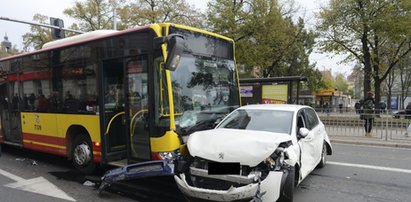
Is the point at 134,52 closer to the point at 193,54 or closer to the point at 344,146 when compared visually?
the point at 193,54

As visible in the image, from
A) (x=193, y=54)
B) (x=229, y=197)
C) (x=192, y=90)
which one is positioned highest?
(x=193, y=54)

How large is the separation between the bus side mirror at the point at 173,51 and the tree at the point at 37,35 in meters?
37.6

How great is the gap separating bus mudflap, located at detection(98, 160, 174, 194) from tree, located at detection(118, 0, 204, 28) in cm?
2329

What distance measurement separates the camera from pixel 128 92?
21.0 feet

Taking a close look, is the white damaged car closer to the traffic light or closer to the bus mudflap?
the bus mudflap

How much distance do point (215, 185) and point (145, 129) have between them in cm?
203

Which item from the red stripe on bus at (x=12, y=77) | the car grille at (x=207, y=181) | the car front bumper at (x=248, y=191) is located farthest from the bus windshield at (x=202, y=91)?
the red stripe on bus at (x=12, y=77)

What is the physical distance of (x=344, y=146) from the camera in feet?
39.3

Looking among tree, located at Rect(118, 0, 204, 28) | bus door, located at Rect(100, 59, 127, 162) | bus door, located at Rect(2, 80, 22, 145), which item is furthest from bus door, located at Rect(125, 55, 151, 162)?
tree, located at Rect(118, 0, 204, 28)

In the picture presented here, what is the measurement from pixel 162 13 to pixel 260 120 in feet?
77.8

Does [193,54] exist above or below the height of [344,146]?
above

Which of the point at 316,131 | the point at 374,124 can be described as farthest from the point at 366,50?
the point at 316,131

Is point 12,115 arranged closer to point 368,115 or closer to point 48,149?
point 48,149

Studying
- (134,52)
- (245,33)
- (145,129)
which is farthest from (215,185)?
(245,33)
